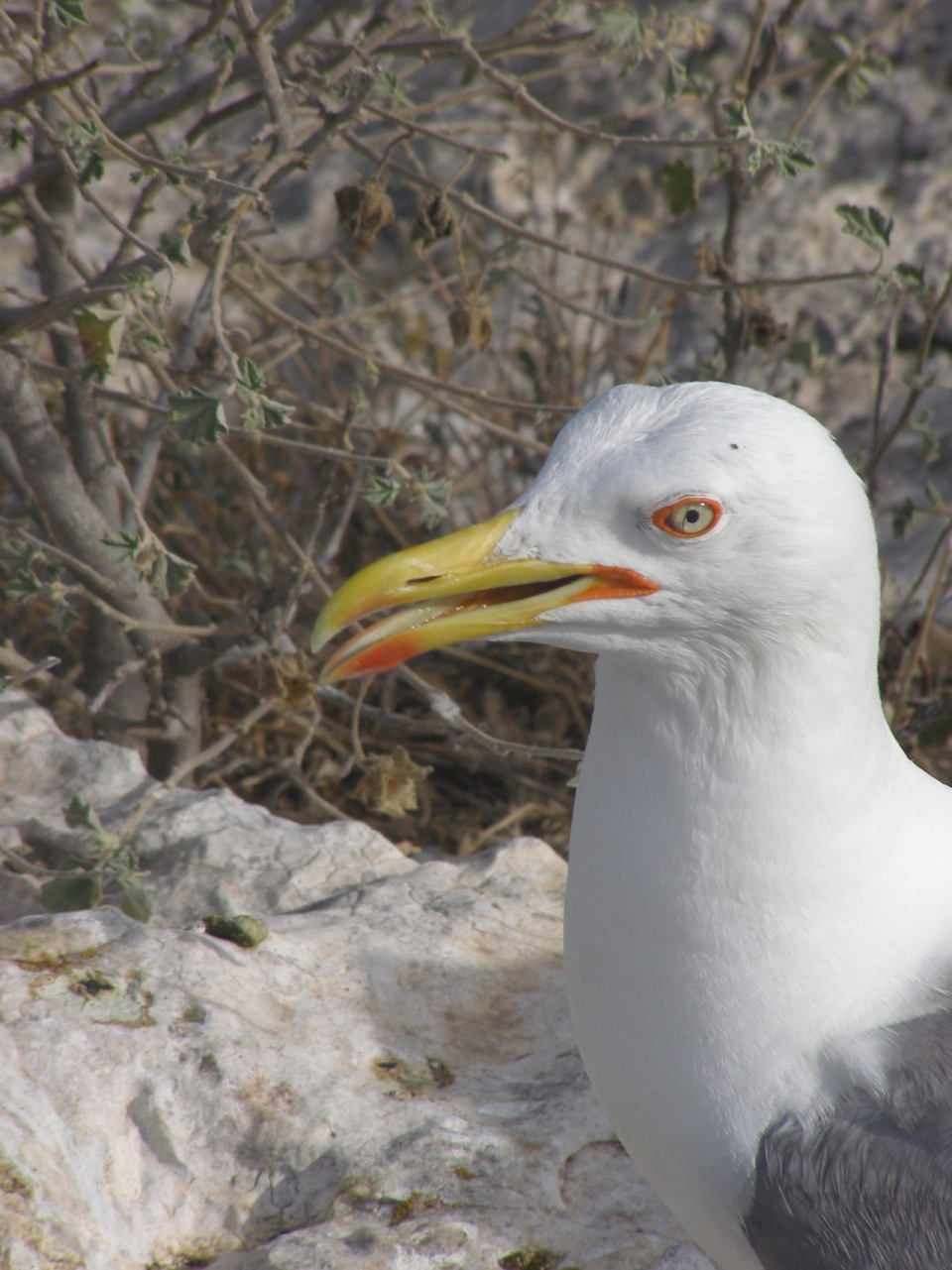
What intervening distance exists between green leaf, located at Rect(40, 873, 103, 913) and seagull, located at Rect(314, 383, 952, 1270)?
2.72 feet

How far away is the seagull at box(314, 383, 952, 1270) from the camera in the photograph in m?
1.37

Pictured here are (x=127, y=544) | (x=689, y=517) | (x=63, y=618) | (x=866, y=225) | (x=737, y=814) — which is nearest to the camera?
(x=689, y=517)

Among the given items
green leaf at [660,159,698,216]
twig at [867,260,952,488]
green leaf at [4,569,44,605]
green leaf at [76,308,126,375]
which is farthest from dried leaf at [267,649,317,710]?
twig at [867,260,952,488]

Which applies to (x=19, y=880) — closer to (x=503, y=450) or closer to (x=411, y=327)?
(x=503, y=450)

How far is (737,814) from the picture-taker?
1490mm

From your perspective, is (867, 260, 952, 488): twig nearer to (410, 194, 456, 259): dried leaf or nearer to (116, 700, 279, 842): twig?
(410, 194, 456, 259): dried leaf

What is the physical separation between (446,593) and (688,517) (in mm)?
271

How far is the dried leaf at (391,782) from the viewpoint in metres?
2.19

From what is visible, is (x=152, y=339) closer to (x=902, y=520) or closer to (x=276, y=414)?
(x=276, y=414)

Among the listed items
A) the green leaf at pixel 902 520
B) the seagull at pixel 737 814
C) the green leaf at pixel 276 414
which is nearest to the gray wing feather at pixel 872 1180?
the seagull at pixel 737 814

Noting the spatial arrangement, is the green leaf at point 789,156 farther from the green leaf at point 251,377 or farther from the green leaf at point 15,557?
the green leaf at point 15,557

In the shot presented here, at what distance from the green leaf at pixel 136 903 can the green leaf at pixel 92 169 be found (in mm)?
1129

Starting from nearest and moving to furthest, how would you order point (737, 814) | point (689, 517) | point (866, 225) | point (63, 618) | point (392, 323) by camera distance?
point (689, 517) < point (737, 814) < point (866, 225) < point (63, 618) < point (392, 323)

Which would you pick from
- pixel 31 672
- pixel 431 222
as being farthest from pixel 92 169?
pixel 31 672
